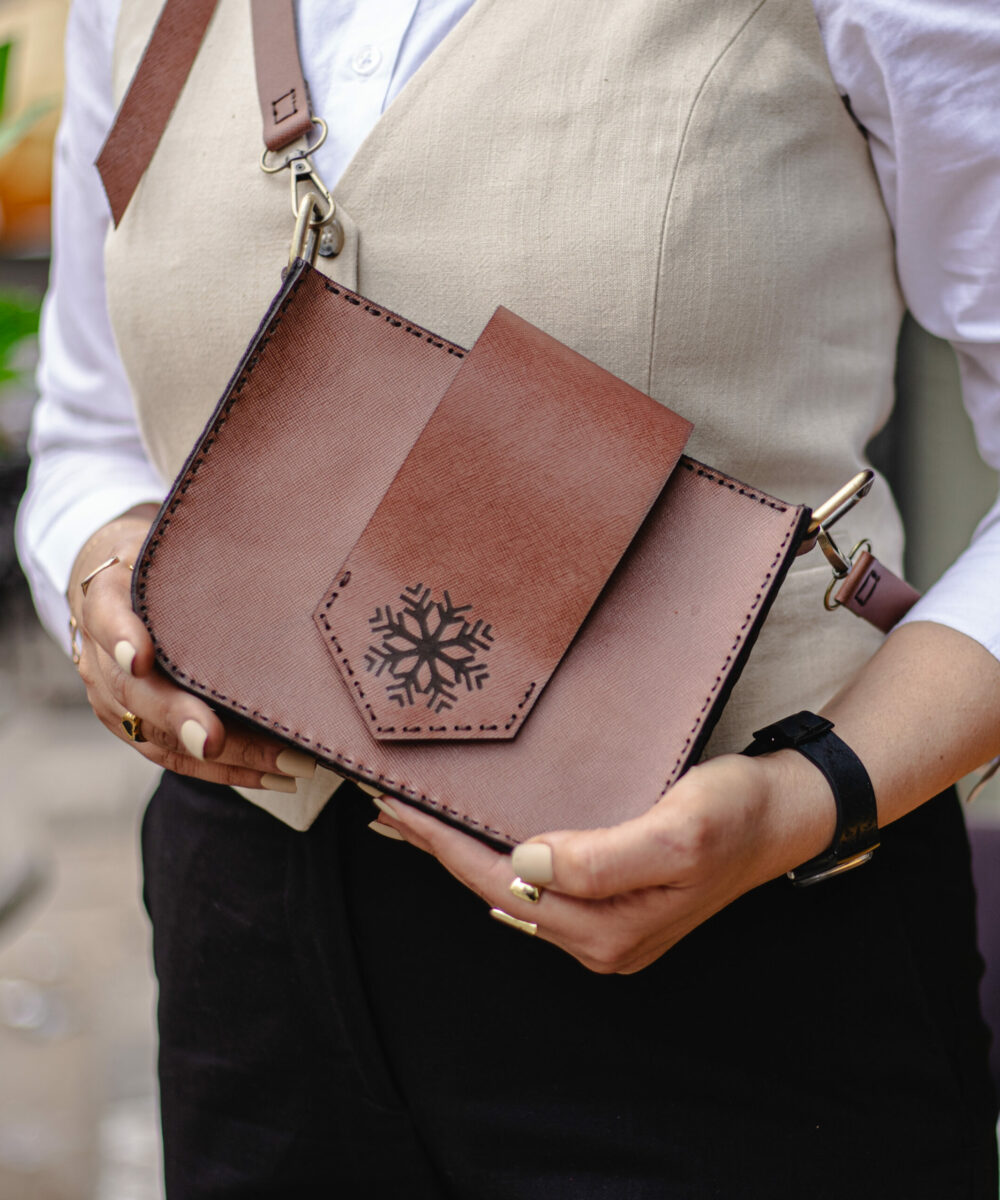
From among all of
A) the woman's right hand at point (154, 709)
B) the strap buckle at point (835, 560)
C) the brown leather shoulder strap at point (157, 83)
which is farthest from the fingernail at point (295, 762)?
the brown leather shoulder strap at point (157, 83)

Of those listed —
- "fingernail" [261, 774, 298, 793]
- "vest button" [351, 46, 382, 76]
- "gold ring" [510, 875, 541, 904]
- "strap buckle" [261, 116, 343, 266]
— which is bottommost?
"fingernail" [261, 774, 298, 793]

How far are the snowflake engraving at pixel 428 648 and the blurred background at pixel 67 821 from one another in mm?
781

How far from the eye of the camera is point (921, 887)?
2.48 ft

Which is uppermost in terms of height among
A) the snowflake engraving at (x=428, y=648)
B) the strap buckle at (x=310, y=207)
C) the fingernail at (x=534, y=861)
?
the strap buckle at (x=310, y=207)

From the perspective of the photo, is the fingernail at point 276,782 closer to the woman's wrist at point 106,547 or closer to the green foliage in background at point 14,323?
the woman's wrist at point 106,547

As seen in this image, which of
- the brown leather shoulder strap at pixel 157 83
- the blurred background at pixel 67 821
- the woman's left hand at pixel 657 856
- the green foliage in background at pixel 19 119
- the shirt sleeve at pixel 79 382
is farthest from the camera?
the blurred background at pixel 67 821

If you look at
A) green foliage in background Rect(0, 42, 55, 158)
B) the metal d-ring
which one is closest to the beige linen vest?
the metal d-ring

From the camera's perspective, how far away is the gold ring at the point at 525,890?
0.59 meters

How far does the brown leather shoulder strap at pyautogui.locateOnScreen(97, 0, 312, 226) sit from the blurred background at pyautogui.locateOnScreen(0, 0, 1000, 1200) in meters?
1.00

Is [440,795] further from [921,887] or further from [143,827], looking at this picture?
[143,827]

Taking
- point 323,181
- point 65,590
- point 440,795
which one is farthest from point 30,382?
point 440,795

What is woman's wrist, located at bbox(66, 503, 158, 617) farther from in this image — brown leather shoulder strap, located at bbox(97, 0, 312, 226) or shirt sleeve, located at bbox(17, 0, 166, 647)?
brown leather shoulder strap, located at bbox(97, 0, 312, 226)

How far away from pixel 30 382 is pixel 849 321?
9.80 ft

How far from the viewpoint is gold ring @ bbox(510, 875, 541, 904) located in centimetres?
59
